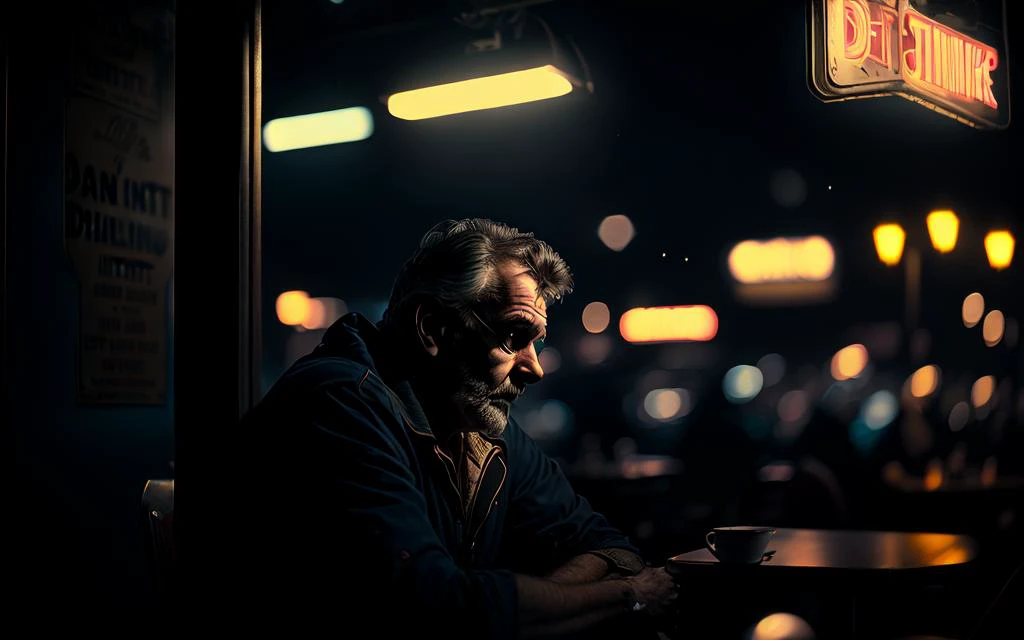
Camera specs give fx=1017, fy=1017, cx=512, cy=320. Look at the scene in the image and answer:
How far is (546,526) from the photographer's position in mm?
2502

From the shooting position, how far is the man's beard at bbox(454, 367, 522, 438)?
2301 mm

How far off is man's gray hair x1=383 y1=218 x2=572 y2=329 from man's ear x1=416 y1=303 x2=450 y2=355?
0.11ft

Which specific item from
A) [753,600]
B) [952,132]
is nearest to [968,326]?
[952,132]

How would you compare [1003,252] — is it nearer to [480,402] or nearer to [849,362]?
[480,402]

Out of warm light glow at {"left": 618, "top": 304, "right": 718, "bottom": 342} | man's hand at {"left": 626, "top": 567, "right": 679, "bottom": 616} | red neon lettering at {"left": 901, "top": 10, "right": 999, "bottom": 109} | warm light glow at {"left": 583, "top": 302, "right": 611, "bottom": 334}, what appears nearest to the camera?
man's hand at {"left": 626, "top": 567, "right": 679, "bottom": 616}

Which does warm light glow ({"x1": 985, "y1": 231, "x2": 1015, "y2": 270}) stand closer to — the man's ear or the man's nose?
the man's nose

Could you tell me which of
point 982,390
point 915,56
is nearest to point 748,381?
point 982,390

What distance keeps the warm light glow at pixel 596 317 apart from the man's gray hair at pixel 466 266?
74.2 ft

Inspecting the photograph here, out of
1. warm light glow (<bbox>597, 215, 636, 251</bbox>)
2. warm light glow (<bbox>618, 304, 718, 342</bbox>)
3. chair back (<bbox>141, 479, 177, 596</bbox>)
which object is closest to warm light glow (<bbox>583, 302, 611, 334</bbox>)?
warm light glow (<bbox>597, 215, 636, 251</bbox>)

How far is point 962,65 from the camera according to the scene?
11.3 ft

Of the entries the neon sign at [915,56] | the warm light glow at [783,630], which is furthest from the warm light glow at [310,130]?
the warm light glow at [783,630]

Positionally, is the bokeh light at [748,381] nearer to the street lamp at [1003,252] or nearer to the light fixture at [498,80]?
the street lamp at [1003,252]

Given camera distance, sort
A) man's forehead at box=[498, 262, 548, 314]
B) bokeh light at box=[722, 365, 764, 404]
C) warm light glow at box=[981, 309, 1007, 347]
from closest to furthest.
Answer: man's forehead at box=[498, 262, 548, 314] → warm light glow at box=[981, 309, 1007, 347] → bokeh light at box=[722, 365, 764, 404]

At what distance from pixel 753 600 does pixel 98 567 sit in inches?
101
